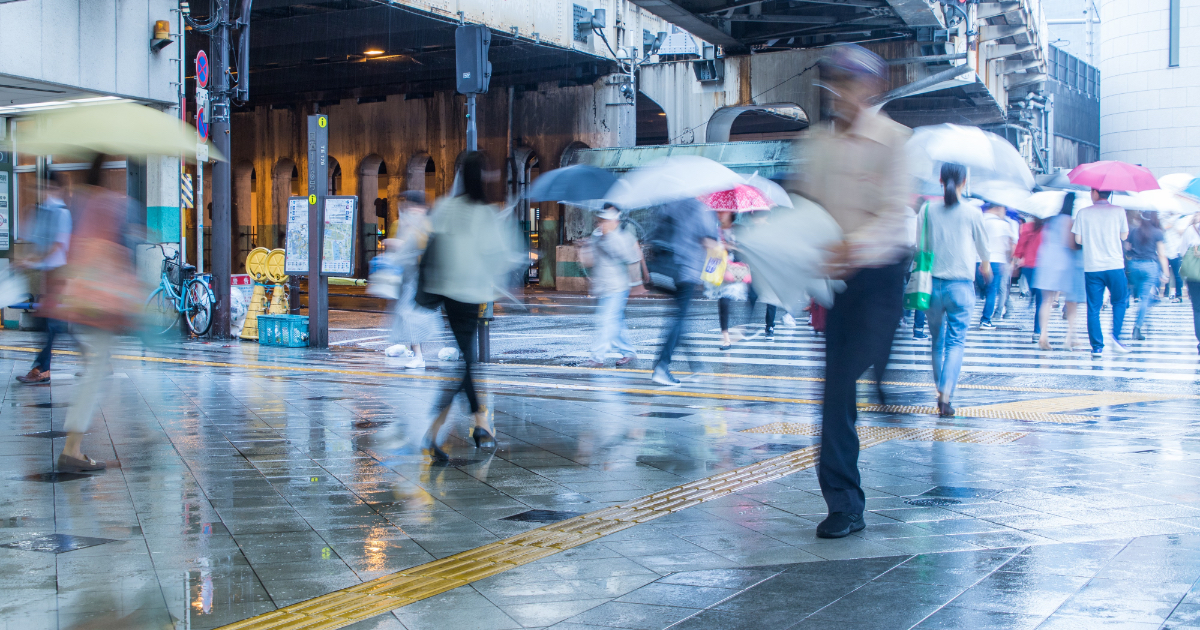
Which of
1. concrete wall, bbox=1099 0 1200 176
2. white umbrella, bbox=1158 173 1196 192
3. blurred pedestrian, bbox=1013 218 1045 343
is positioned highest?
concrete wall, bbox=1099 0 1200 176

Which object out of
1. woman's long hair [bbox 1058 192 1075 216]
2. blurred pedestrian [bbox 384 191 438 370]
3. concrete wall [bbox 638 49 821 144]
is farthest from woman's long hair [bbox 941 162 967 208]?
concrete wall [bbox 638 49 821 144]

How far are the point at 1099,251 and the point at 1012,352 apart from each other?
1.46 m

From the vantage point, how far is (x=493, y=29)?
24375 mm

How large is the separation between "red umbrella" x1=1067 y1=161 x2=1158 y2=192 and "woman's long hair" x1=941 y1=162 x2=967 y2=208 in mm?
5383

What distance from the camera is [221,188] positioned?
1535cm

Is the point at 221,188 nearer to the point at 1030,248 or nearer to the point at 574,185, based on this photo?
the point at 574,185

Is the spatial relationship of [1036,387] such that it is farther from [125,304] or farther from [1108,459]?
[125,304]

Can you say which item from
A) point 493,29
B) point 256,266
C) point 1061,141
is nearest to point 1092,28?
point 1061,141

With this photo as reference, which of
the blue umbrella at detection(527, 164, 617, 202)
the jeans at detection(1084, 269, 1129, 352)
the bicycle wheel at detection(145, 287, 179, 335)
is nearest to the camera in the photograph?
the blue umbrella at detection(527, 164, 617, 202)

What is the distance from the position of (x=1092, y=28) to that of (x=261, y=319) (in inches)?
2622

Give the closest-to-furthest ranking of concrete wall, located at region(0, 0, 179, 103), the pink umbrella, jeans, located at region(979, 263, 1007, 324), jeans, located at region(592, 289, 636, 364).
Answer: jeans, located at region(592, 289, 636, 364) < concrete wall, located at region(0, 0, 179, 103) < jeans, located at region(979, 263, 1007, 324) < the pink umbrella

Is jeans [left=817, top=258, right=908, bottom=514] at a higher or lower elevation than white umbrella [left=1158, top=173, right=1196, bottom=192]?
lower

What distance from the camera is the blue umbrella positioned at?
12023 millimetres

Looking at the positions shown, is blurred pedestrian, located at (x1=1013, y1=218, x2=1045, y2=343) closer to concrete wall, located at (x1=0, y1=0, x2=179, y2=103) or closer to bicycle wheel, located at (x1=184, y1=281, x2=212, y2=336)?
bicycle wheel, located at (x1=184, y1=281, x2=212, y2=336)
